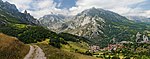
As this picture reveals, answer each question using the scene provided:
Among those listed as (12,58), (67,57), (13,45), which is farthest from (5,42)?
(67,57)

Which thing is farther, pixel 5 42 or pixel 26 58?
pixel 5 42

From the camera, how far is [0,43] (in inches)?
2854

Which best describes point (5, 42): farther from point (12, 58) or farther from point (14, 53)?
point (12, 58)

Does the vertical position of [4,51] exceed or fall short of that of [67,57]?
it exceeds it

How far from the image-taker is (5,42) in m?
76.1

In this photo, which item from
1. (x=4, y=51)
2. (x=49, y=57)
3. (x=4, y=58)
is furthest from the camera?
(x=49, y=57)

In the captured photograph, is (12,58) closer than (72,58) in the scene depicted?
Yes

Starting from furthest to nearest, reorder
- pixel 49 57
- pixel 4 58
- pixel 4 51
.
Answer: pixel 49 57
pixel 4 51
pixel 4 58

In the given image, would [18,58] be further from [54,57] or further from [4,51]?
[54,57]

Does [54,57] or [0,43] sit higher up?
[0,43]

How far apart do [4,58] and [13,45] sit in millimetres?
13819

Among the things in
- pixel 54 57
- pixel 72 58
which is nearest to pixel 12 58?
pixel 54 57

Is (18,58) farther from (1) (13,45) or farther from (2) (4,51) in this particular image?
(1) (13,45)

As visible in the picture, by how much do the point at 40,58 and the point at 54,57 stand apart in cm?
543
